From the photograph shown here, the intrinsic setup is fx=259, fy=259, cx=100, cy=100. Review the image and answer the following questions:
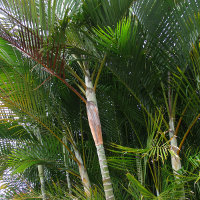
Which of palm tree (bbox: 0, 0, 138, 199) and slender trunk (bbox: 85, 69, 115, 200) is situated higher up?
palm tree (bbox: 0, 0, 138, 199)

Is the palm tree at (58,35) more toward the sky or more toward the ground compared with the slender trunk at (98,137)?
more toward the sky

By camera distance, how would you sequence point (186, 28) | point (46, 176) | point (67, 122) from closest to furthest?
1. point (186, 28)
2. point (67, 122)
3. point (46, 176)

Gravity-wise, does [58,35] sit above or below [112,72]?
above

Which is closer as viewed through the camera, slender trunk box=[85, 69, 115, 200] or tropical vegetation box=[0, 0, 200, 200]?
tropical vegetation box=[0, 0, 200, 200]

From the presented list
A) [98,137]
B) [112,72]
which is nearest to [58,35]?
[112,72]

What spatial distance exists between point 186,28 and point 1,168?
1472 mm

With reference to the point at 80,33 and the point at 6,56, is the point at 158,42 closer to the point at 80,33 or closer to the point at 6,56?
the point at 80,33

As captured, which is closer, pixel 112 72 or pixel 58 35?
pixel 58 35

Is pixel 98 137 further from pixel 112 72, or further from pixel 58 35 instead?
pixel 58 35

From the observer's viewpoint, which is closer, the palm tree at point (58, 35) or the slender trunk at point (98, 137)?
the palm tree at point (58, 35)

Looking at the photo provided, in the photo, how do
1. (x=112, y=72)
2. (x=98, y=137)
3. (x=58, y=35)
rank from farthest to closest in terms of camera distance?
(x=112, y=72) < (x=98, y=137) < (x=58, y=35)

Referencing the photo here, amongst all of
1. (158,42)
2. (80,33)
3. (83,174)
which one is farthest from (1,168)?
(158,42)

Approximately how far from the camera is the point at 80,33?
1674mm

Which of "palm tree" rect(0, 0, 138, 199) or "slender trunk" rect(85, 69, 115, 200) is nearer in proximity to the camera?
"palm tree" rect(0, 0, 138, 199)
